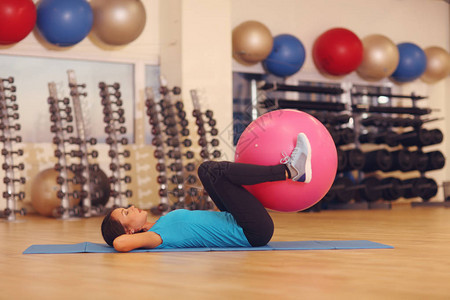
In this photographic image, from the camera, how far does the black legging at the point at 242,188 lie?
2.77m

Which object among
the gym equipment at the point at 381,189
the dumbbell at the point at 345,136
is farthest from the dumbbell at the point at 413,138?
the dumbbell at the point at 345,136

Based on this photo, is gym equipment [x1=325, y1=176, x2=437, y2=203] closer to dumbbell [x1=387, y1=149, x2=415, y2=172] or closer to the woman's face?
dumbbell [x1=387, y1=149, x2=415, y2=172]

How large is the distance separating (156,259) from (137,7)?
157 inches

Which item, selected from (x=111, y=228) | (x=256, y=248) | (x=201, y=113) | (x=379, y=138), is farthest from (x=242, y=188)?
(x=379, y=138)

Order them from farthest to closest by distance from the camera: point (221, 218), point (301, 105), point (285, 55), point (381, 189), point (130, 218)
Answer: point (381, 189)
point (285, 55)
point (301, 105)
point (221, 218)
point (130, 218)

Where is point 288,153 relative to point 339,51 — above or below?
below

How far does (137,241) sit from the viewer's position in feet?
9.36

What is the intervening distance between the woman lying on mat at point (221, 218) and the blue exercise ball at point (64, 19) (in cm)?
322

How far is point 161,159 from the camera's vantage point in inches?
235

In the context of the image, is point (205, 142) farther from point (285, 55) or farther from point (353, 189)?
point (353, 189)

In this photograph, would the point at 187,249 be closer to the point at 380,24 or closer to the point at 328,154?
the point at 328,154

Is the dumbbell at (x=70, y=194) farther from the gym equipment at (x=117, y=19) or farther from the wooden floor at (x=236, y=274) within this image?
the wooden floor at (x=236, y=274)

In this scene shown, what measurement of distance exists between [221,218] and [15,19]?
335 centimetres

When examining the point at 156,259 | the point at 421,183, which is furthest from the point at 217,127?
the point at 156,259
